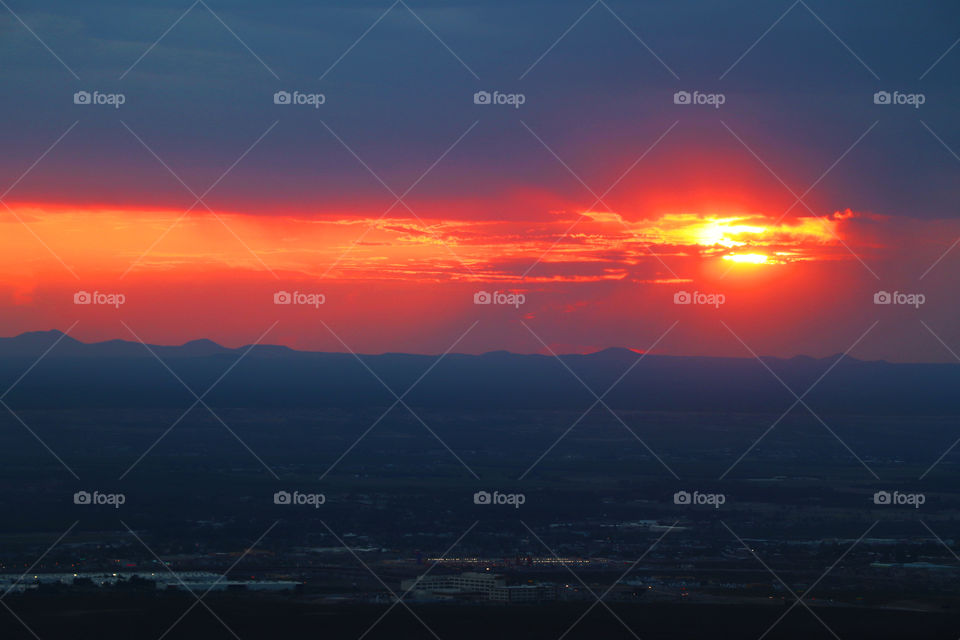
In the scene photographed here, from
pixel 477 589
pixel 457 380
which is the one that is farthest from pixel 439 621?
pixel 457 380

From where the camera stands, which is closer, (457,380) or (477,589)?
(477,589)

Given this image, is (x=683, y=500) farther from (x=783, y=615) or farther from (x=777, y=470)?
(x=783, y=615)

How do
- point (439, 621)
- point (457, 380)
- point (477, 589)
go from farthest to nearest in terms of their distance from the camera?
point (457, 380)
point (477, 589)
point (439, 621)

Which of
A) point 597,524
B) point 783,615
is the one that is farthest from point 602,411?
point 783,615

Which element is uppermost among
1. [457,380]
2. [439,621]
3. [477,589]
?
[457,380]

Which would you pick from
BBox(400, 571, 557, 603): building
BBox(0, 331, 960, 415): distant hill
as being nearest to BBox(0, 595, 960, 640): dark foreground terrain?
BBox(400, 571, 557, 603): building

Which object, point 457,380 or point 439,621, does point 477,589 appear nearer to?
point 439,621

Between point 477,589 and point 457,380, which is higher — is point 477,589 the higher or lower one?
the lower one

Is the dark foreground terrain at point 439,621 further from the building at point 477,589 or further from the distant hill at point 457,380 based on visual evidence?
the distant hill at point 457,380
